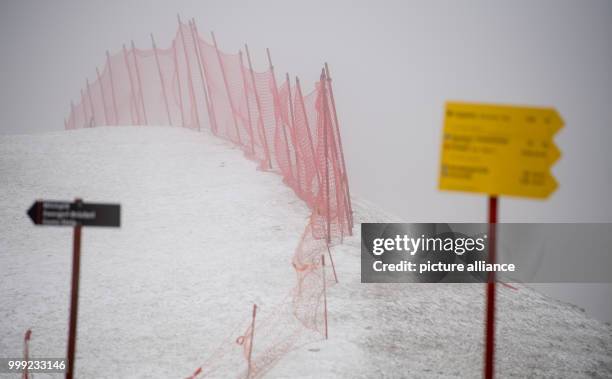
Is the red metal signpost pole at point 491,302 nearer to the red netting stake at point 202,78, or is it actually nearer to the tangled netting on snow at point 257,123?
the tangled netting on snow at point 257,123

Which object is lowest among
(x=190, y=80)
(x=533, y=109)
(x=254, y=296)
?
(x=254, y=296)

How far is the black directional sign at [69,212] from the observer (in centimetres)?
389

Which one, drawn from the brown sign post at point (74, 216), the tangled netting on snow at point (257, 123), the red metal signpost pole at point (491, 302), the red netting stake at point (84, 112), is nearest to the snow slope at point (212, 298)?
the tangled netting on snow at point (257, 123)

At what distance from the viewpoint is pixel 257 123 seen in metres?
18.2

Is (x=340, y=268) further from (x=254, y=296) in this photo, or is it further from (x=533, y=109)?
(x=533, y=109)

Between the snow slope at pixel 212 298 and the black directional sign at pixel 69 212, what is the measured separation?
3.64 metres

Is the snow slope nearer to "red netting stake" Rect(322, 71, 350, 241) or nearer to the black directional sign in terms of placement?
"red netting stake" Rect(322, 71, 350, 241)

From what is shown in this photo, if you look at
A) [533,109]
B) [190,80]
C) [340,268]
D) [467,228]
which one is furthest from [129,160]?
[533,109]

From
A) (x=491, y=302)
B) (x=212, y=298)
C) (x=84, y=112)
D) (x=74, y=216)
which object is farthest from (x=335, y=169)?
(x=84, y=112)

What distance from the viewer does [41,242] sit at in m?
11.9

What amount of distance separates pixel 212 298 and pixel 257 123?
9.92 metres

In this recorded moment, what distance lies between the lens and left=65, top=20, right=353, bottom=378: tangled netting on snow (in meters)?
8.05

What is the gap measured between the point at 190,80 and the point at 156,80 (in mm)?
4147

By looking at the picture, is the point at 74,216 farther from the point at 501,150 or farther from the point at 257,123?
the point at 257,123
